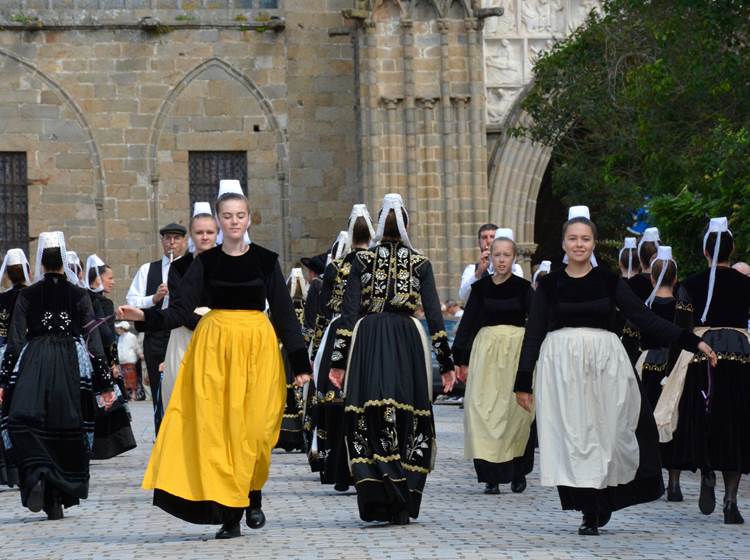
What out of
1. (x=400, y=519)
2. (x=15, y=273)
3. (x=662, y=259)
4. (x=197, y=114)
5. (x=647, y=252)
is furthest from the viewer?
(x=197, y=114)

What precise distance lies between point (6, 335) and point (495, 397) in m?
3.70

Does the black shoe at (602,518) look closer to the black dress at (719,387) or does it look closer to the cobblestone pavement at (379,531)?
the cobblestone pavement at (379,531)

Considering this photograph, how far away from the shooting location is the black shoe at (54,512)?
12.2 meters

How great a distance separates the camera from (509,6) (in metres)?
33.8

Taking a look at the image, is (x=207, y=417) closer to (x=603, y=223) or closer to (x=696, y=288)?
(x=696, y=288)

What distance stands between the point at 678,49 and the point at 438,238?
10.9 meters

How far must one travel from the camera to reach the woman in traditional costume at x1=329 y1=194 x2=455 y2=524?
11539mm

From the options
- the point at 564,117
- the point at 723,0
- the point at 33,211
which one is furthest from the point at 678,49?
the point at 33,211

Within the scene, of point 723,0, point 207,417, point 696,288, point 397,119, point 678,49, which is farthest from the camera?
point 397,119

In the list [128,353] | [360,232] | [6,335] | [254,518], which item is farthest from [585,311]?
[128,353]

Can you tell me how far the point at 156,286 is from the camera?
50.8 ft

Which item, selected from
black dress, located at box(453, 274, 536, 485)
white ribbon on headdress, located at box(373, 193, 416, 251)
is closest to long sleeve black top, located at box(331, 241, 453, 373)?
white ribbon on headdress, located at box(373, 193, 416, 251)

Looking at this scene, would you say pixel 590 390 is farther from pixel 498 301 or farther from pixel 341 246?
pixel 341 246

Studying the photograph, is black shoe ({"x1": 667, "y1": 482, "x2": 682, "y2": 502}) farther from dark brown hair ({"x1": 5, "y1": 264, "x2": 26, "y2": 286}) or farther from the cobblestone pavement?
dark brown hair ({"x1": 5, "y1": 264, "x2": 26, "y2": 286})
